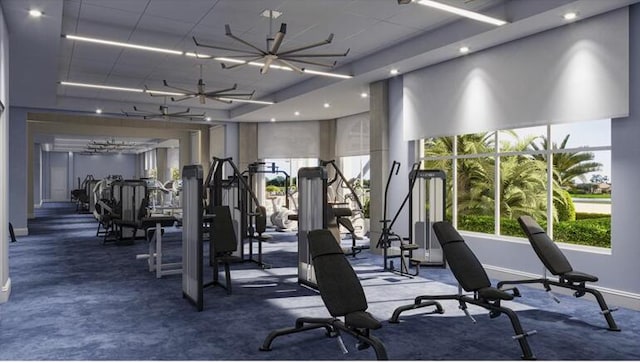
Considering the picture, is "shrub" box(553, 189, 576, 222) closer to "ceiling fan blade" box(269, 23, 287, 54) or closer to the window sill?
the window sill

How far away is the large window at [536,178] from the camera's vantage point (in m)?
6.05

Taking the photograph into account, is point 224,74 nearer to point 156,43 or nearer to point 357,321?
point 156,43

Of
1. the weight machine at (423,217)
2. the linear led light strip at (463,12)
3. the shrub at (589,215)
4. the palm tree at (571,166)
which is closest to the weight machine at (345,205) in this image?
the weight machine at (423,217)

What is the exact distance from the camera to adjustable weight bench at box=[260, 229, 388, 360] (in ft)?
10.7

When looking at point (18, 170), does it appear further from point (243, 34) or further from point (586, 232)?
point (586, 232)

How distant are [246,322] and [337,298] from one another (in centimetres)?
131

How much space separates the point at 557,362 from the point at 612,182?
8.83ft

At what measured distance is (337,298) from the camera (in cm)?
349

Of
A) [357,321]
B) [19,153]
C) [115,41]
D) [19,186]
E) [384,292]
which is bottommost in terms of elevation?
[384,292]

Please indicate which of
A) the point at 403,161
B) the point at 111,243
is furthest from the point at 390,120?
the point at 111,243

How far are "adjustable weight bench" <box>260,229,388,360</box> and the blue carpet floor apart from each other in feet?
0.55

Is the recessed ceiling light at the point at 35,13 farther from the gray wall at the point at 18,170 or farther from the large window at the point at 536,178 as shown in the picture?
the gray wall at the point at 18,170

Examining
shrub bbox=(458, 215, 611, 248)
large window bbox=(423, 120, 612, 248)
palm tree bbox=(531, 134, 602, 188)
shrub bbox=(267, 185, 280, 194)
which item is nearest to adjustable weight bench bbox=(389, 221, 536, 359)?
large window bbox=(423, 120, 612, 248)

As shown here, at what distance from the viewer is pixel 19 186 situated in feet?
36.7
